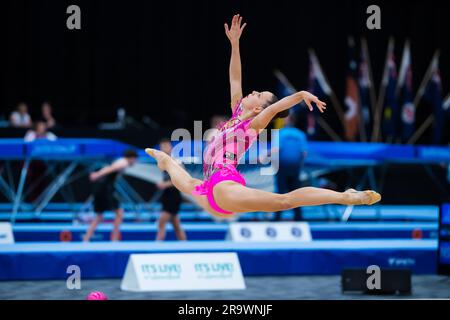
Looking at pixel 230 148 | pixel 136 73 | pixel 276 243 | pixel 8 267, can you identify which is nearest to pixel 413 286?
pixel 276 243

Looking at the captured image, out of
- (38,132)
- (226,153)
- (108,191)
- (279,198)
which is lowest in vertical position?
(108,191)

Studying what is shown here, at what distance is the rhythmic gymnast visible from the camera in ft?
16.2

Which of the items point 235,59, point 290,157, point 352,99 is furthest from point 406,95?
point 235,59

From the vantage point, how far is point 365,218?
513 inches

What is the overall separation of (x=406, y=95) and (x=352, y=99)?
4.14 ft

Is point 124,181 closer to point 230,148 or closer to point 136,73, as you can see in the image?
point 136,73

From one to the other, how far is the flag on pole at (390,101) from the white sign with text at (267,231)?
496cm

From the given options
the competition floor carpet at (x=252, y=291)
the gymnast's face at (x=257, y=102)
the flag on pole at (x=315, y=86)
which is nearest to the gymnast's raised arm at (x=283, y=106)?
the gymnast's face at (x=257, y=102)

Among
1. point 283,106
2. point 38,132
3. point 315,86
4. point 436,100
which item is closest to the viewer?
point 283,106

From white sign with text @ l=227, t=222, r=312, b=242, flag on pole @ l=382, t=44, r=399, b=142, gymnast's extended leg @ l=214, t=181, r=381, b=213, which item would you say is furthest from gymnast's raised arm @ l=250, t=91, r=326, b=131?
flag on pole @ l=382, t=44, r=399, b=142

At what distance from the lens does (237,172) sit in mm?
5406

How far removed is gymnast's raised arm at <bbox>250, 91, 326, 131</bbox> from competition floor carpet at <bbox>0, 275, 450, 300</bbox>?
259 centimetres

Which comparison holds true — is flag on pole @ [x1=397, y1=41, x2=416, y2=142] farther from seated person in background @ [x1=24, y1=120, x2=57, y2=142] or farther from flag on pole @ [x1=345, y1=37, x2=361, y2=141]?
seated person in background @ [x1=24, y1=120, x2=57, y2=142]

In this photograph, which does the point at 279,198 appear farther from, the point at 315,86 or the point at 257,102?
the point at 315,86
